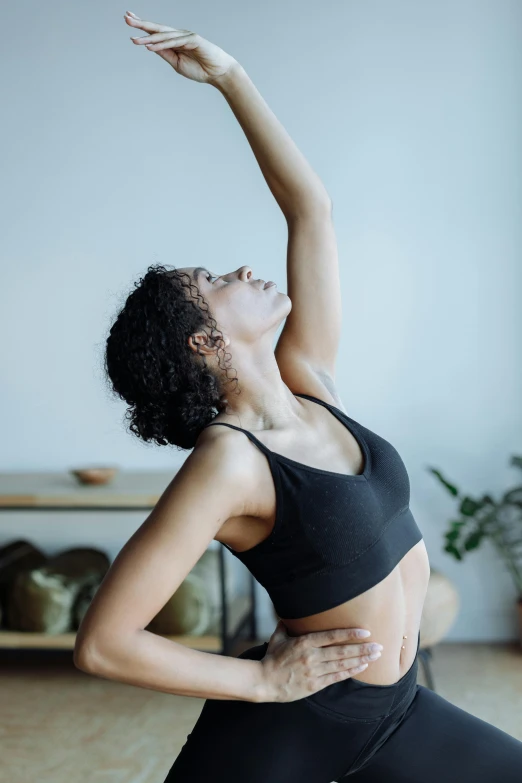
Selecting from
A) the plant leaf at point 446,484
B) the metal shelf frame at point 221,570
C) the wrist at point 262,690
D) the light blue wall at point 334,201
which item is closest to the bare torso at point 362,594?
the wrist at point 262,690

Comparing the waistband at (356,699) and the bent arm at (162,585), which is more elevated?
the bent arm at (162,585)

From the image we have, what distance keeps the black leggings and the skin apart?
0.05 metres

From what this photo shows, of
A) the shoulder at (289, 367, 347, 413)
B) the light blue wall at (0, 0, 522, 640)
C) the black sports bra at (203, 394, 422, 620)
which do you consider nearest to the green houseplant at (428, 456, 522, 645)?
the light blue wall at (0, 0, 522, 640)

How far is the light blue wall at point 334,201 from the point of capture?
3566 millimetres

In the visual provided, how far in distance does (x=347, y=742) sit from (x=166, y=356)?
67 centimetres

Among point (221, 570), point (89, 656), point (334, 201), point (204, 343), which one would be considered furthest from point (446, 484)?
point (89, 656)

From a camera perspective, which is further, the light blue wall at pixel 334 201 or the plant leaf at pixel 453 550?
the light blue wall at pixel 334 201

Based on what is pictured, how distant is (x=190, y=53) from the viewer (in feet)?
4.95

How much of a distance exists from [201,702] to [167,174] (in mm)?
2240

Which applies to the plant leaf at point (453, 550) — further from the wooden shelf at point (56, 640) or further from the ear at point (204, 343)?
the ear at point (204, 343)

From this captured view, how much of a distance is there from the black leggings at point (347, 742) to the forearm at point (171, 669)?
0.07 metres

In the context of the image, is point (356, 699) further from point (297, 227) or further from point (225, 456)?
point (297, 227)

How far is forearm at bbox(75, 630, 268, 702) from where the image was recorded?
113 cm

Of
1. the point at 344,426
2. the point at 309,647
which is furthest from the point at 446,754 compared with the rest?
the point at 344,426
